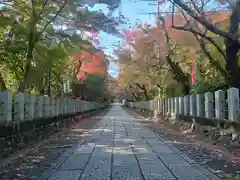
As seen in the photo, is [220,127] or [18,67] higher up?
[18,67]

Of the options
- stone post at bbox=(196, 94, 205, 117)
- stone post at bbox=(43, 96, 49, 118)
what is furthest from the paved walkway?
stone post at bbox=(196, 94, 205, 117)

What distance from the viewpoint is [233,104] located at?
1193 centimetres

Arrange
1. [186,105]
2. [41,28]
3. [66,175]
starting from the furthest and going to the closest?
[186,105] < [41,28] < [66,175]

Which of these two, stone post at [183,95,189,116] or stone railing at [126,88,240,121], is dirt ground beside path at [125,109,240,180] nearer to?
stone railing at [126,88,240,121]

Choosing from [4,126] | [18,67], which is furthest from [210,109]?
[18,67]

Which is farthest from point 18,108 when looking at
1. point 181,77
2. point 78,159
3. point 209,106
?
point 181,77

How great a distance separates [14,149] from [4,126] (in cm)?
99

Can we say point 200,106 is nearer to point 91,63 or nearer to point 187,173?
point 187,173

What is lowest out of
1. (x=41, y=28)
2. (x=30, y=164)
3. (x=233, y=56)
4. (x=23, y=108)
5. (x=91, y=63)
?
(x=30, y=164)

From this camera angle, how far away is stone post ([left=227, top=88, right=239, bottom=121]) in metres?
11.9

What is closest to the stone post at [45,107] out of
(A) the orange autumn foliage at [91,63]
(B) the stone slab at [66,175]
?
(B) the stone slab at [66,175]

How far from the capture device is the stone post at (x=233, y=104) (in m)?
11.9

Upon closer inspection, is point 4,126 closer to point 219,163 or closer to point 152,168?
point 152,168

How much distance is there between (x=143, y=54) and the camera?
1262 inches
